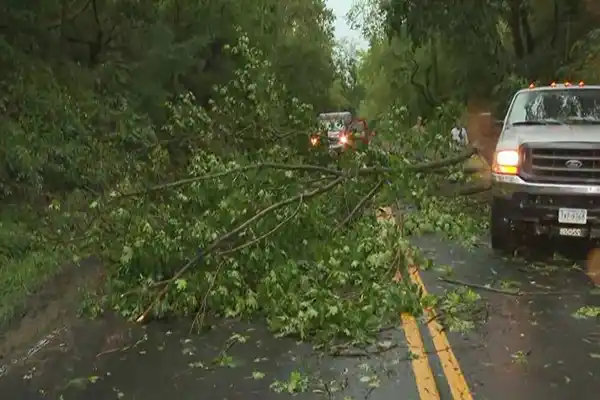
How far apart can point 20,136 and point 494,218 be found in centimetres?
698

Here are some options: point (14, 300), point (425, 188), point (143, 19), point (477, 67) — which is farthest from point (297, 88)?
point (14, 300)

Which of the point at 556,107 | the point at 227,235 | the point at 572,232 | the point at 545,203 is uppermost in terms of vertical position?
the point at 556,107

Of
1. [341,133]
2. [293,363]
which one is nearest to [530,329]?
[293,363]

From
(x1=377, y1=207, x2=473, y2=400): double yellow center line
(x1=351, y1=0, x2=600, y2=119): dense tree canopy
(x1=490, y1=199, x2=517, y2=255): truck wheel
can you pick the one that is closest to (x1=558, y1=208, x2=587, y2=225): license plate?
(x1=490, y1=199, x2=517, y2=255): truck wheel

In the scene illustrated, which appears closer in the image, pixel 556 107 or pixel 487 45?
pixel 556 107

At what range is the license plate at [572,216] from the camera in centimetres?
938

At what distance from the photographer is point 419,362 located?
250 inches

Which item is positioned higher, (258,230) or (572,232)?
(258,230)

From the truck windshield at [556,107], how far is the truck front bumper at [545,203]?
53.8 inches

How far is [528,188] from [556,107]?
75.4 inches

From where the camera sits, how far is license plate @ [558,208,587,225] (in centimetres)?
938

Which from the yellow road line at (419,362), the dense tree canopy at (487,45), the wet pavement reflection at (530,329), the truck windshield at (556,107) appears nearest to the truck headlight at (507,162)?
the truck windshield at (556,107)

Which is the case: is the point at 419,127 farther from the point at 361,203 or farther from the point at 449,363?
the point at 449,363

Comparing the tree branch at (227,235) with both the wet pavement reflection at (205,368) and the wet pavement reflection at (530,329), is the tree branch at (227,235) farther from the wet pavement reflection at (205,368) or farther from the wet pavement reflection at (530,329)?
the wet pavement reflection at (530,329)
